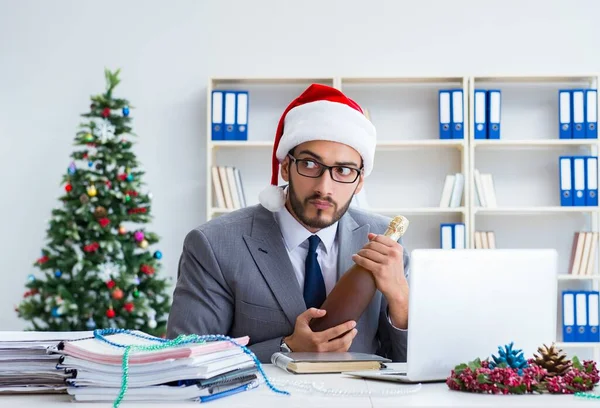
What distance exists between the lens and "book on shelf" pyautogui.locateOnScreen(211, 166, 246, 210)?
15.5ft

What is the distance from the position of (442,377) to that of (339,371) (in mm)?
220

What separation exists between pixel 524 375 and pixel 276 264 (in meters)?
0.95

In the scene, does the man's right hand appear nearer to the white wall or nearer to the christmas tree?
the christmas tree

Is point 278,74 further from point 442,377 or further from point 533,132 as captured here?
point 442,377

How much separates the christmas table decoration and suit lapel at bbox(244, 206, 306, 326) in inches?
30.6

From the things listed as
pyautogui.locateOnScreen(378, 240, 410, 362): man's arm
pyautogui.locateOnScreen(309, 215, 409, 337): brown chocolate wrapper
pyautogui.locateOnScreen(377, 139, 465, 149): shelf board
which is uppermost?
pyautogui.locateOnScreen(377, 139, 465, 149): shelf board

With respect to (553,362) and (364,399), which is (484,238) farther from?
(364,399)

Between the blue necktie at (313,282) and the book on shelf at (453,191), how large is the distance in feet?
8.77

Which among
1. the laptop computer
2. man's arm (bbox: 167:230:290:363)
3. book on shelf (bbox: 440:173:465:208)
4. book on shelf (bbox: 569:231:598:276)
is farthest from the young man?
book on shelf (bbox: 569:231:598:276)

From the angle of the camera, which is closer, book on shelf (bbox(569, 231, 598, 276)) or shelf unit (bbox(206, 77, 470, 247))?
book on shelf (bbox(569, 231, 598, 276))

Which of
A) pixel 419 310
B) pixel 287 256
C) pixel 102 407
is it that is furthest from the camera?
pixel 287 256

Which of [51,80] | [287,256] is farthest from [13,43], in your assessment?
[287,256]

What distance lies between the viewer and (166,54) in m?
4.99

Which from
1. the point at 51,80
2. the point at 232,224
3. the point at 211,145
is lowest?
the point at 232,224
